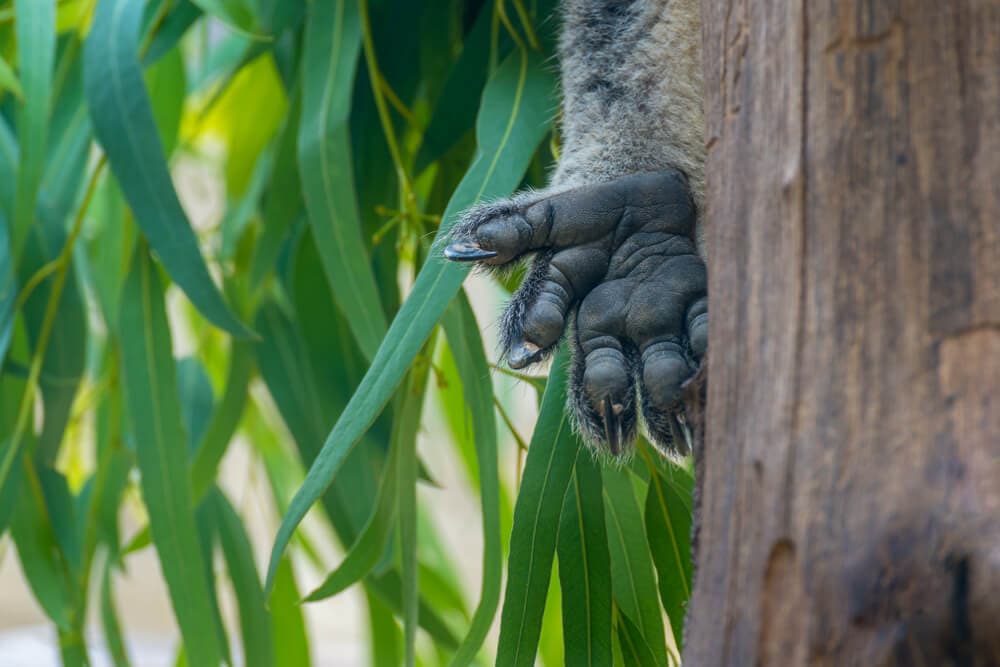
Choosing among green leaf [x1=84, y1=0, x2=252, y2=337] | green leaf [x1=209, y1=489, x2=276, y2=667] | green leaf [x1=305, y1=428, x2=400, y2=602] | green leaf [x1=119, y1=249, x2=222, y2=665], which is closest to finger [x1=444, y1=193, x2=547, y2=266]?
green leaf [x1=305, y1=428, x2=400, y2=602]

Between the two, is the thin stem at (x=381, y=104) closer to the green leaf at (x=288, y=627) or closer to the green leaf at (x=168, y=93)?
the green leaf at (x=168, y=93)

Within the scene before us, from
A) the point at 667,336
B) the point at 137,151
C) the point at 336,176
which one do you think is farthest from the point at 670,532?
the point at 137,151

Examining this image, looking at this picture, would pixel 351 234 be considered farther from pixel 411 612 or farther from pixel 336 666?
pixel 336 666

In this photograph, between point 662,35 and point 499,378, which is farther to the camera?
point 499,378

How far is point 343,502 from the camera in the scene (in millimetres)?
1813

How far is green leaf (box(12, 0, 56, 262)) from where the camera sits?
1.57m

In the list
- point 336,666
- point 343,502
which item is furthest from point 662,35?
point 336,666

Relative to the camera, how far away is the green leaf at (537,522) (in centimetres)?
112

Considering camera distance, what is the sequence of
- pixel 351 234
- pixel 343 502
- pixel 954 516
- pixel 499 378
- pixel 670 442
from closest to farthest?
pixel 954 516 < pixel 670 442 < pixel 351 234 < pixel 343 502 < pixel 499 378

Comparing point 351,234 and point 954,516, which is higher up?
point 351,234

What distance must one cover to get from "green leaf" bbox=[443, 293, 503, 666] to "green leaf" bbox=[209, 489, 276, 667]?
0.52 m

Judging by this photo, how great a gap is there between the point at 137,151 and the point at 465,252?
698 mm

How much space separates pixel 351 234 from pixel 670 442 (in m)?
0.62

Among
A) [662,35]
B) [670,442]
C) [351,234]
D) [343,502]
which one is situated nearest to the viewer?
[670,442]
